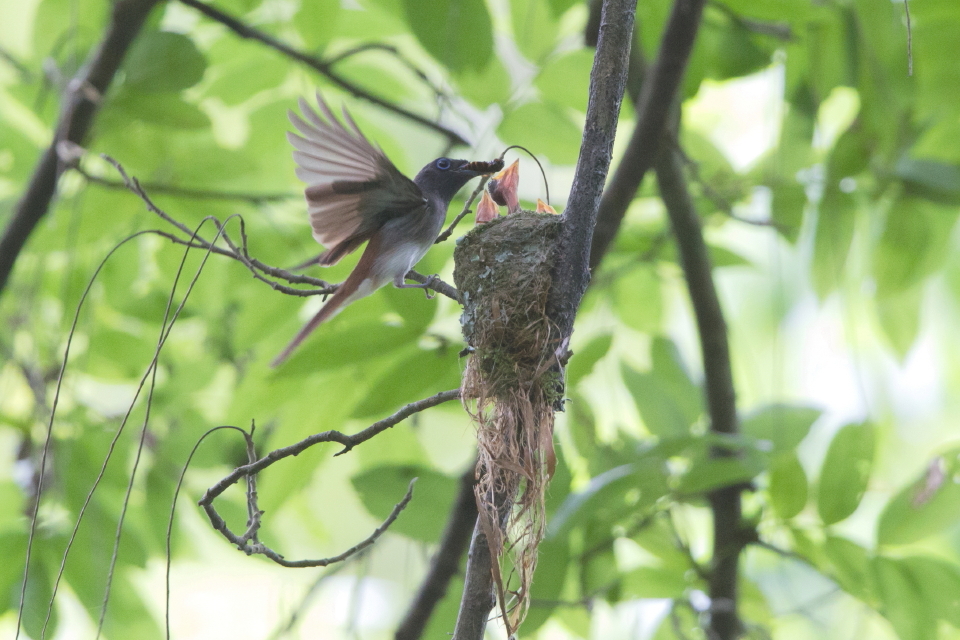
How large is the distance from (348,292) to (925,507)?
1.52m

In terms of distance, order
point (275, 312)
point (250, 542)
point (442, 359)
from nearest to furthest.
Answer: point (250, 542) → point (442, 359) → point (275, 312)

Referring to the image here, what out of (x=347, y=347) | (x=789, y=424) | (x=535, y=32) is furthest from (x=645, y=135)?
(x=347, y=347)

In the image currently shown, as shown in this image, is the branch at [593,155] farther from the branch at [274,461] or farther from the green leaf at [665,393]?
the green leaf at [665,393]

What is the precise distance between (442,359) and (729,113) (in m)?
3.12

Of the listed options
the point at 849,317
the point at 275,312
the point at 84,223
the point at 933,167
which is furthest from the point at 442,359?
the point at 933,167

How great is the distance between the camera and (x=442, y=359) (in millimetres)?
2082

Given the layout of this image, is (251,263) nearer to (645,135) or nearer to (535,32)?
(535,32)

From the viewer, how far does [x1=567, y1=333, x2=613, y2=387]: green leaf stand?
2293mm

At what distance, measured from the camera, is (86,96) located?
2.59 m

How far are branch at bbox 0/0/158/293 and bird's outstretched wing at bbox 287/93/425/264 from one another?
100 centimetres

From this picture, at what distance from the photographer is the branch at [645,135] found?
244 cm

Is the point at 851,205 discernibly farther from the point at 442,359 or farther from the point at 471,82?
the point at 442,359

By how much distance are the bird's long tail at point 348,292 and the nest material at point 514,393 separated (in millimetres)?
314

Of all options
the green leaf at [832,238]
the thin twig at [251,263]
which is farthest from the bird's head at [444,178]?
the green leaf at [832,238]
